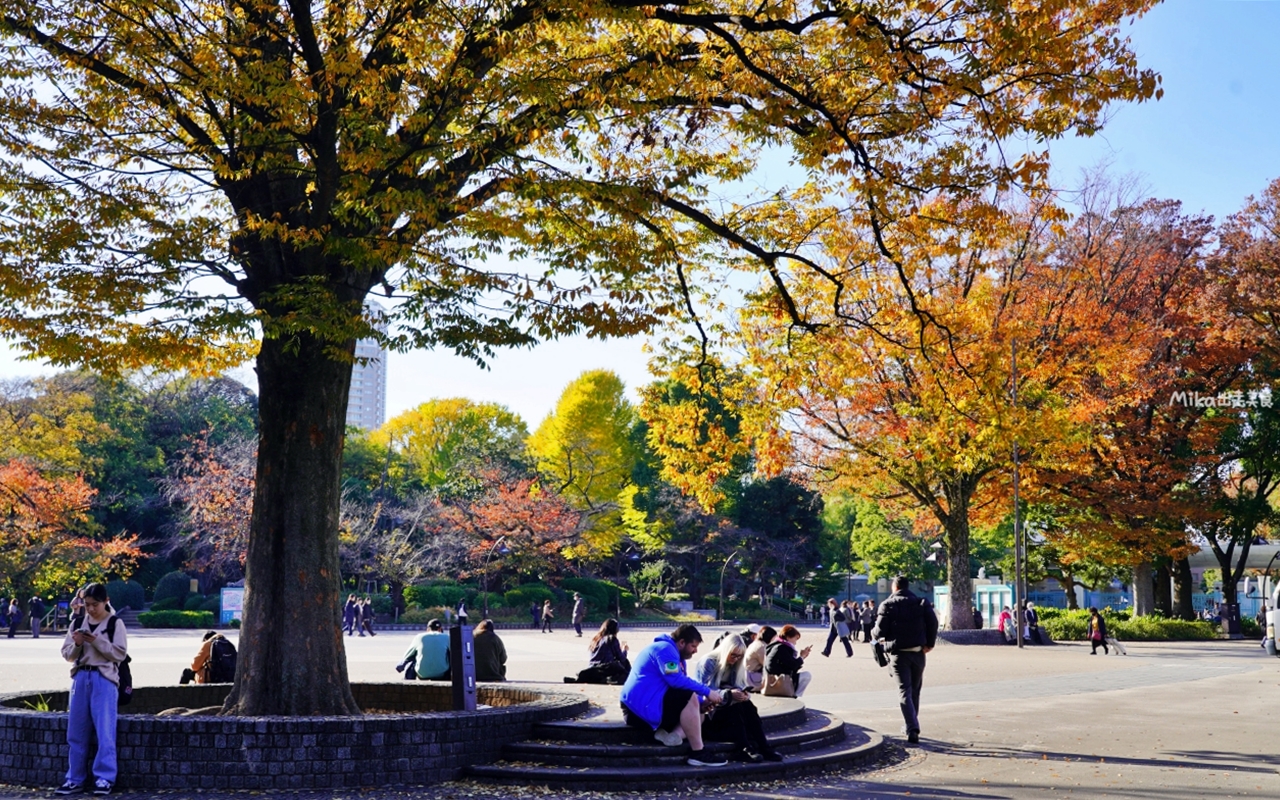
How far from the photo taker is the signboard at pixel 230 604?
132 ft

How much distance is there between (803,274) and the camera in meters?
15.5

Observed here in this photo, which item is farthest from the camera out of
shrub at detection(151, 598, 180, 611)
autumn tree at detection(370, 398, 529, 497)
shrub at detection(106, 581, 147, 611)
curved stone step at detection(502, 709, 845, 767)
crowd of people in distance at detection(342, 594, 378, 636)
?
autumn tree at detection(370, 398, 529, 497)

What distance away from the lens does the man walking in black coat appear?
11.7m

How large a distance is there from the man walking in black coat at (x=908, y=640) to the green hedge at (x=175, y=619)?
117 ft

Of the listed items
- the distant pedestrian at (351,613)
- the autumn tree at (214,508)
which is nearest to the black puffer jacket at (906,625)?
the distant pedestrian at (351,613)

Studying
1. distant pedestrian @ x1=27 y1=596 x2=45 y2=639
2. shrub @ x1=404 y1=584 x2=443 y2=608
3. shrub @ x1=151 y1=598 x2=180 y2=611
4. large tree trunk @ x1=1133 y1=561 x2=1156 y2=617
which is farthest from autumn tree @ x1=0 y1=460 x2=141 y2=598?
large tree trunk @ x1=1133 y1=561 x2=1156 y2=617

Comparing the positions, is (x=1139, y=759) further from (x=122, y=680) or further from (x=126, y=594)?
(x=126, y=594)

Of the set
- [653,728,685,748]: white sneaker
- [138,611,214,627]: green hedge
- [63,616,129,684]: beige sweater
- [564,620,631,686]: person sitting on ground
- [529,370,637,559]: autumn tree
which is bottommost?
[138,611,214,627]: green hedge

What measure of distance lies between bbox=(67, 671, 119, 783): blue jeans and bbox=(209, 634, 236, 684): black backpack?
14.0 ft

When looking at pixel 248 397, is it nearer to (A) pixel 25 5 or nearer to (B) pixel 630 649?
(B) pixel 630 649

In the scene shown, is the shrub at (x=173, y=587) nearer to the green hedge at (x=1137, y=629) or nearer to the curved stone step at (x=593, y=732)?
the green hedge at (x=1137, y=629)

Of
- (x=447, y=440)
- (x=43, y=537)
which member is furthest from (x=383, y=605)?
(x=447, y=440)

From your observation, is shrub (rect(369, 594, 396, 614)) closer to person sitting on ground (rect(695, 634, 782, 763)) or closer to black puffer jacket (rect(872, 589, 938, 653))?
black puffer jacket (rect(872, 589, 938, 653))

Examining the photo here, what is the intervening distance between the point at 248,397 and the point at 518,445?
47.7 ft
